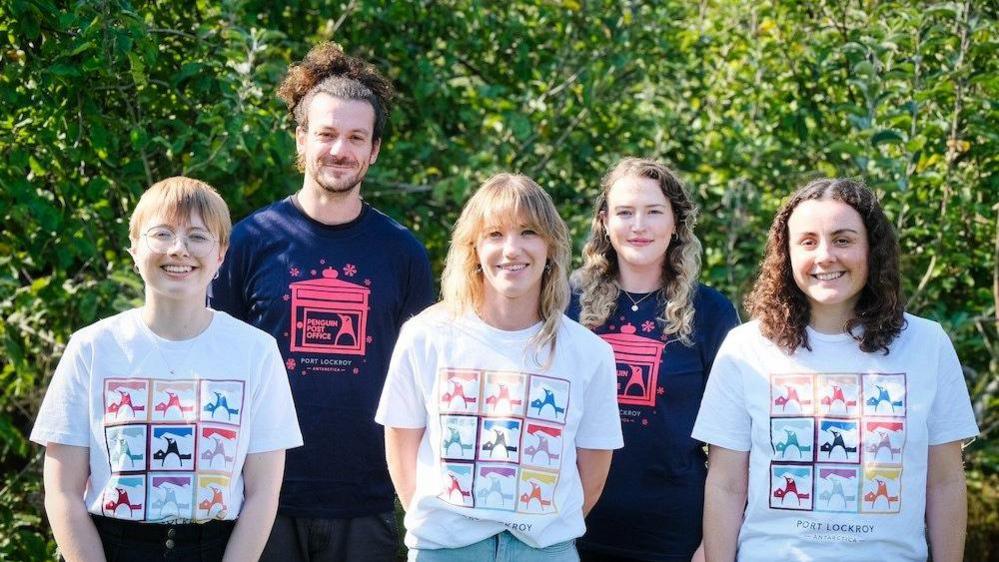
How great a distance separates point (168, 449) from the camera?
2.94 m

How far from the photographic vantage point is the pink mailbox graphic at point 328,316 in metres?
3.52

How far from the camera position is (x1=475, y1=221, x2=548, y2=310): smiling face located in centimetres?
318

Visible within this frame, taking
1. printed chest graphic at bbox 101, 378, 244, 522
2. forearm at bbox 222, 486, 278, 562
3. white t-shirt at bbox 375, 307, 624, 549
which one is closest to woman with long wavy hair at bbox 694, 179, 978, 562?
white t-shirt at bbox 375, 307, 624, 549

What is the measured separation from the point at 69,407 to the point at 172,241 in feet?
1.55

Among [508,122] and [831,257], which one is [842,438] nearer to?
[831,257]

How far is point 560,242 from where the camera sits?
10.8 ft

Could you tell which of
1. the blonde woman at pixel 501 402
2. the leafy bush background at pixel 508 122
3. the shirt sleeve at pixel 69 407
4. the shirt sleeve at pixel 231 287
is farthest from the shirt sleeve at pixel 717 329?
the shirt sleeve at pixel 69 407

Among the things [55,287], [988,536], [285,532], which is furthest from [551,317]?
[988,536]

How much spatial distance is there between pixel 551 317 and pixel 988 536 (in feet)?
14.9

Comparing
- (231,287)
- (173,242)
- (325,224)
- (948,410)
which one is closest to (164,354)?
(173,242)

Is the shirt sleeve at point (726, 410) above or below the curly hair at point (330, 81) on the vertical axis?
below

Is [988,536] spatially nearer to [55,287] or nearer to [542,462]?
[542,462]

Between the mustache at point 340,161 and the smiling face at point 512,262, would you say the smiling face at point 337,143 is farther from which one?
the smiling face at point 512,262

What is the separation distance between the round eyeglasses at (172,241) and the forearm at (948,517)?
1.94 m
